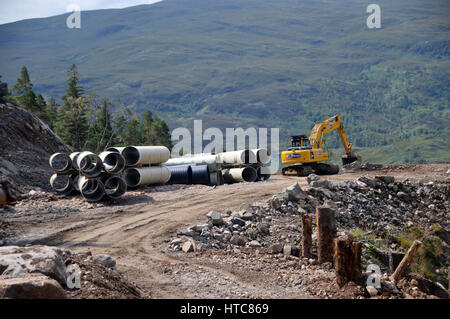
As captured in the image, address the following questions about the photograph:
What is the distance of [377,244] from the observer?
671 inches

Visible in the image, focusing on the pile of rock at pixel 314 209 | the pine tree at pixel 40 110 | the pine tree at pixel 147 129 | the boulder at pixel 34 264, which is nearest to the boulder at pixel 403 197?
the pile of rock at pixel 314 209

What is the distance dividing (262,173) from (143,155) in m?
7.91

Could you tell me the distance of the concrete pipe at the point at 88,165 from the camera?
21.0 m

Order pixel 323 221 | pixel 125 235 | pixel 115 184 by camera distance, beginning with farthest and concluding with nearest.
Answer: pixel 115 184, pixel 125 235, pixel 323 221

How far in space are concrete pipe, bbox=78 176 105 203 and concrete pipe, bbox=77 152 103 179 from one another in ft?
0.86

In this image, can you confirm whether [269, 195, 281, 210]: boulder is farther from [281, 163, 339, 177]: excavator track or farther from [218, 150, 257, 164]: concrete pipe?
[281, 163, 339, 177]: excavator track

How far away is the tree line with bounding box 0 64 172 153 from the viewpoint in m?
54.7

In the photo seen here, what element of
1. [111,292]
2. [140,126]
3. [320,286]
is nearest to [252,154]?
[320,286]

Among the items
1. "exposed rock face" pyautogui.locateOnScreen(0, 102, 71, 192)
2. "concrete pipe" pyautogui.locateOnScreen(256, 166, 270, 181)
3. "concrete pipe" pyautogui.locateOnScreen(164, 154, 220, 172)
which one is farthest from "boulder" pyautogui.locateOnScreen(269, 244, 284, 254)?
"concrete pipe" pyautogui.locateOnScreen(256, 166, 270, 181)

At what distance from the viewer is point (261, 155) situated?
28.6 m

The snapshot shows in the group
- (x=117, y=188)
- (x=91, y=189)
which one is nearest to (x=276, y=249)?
(x=117, y=188)

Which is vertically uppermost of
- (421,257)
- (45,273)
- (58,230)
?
(45,273)

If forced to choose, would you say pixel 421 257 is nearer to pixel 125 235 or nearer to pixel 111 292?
pixel 125 235
